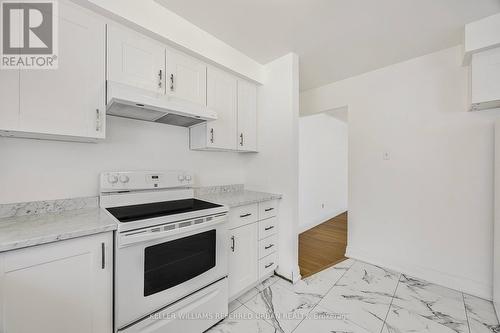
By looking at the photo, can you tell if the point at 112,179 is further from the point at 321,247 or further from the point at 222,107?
the point at 321,247

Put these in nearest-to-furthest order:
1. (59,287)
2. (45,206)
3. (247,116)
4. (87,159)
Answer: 1. (59,287)
2. (45,206)
3. (87,159)
4. (247,116)

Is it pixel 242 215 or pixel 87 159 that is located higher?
pixel 87 159

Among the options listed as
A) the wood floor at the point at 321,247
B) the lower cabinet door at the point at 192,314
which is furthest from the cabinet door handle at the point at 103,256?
the wood floor at the point at 321,247

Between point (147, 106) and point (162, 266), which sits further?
point (147, 106)

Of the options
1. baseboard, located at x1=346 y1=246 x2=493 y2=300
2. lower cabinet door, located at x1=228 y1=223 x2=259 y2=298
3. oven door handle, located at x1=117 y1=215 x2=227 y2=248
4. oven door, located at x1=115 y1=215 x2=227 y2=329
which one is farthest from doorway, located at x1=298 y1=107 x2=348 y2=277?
oven door handle, located at x1=117 y1=215 x2=227 y2=248

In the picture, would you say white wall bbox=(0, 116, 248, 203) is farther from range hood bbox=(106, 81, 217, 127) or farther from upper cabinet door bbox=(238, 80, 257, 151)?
upper cabinet door bbox=(238, 80, 257, 151)

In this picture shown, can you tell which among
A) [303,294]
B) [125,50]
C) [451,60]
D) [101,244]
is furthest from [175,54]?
[451,60]

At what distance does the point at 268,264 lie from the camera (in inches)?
85.6

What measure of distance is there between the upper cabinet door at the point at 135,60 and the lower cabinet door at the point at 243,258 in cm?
147

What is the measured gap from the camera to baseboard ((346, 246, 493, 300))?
1.88m

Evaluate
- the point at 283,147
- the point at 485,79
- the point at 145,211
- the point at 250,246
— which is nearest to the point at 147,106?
the point at 145,211

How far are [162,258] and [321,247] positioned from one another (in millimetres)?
2539

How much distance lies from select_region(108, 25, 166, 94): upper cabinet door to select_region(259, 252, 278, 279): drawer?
6.36ft

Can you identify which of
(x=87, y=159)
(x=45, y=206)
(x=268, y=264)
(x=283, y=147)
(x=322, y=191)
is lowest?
(x=268, y=264)
